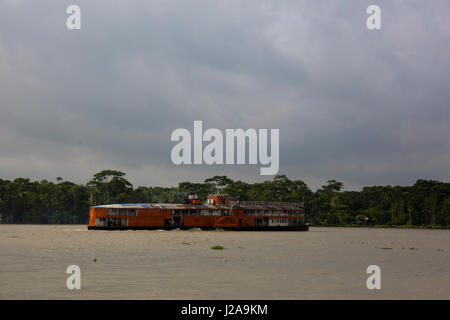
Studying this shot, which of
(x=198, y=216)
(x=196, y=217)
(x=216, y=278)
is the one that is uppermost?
(x=198, y=216)

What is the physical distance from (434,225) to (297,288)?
510ft

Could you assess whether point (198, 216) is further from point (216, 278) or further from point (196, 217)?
point (216, 278)

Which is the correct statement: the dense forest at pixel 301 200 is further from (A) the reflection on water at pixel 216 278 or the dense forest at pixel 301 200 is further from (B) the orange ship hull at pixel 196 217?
(A) the reflection on water at pixel 216 278

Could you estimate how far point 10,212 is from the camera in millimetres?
190250

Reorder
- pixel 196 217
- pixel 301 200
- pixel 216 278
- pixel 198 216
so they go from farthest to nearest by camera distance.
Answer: pixel 301 200 < pixel 198 216 < pixel 196 217 < pixel 216 278

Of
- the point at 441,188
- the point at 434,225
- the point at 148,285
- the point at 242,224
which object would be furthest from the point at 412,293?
the point at 441,188

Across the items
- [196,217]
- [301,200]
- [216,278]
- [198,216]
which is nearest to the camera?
[216,278]

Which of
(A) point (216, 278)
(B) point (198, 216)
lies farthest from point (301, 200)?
(A) point (216, 278)

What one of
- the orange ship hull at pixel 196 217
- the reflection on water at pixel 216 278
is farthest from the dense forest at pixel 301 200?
the reflection on water at pixel 216 278

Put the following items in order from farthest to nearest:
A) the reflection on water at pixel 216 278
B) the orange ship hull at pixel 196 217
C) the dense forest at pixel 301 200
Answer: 1. the dense forest at pixel 301 200
2. the orange ship hull at pixel 196 217
3. the reflection on water at pixel 216 278

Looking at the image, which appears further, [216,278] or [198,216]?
[198,216]
